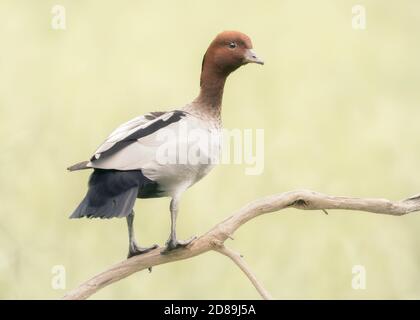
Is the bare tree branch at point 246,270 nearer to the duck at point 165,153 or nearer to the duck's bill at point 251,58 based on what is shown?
the duck at point 165,153

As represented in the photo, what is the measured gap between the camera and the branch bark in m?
2.43

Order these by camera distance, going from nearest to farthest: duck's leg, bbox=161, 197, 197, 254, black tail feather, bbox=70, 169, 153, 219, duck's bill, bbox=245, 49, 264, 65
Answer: black tail feather, bbox=70, 169, 153, 219 → duck's leg, bbox=161, 197, 197, 254 → duck's bill, bbox=245, 49, 264, 65

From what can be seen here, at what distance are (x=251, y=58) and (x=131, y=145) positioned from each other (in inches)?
21.1

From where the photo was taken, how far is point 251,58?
254 cm

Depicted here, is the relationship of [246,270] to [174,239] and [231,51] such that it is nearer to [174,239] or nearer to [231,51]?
[174,239]

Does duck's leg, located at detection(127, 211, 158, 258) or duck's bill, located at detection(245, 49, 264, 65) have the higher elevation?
duck's bill, located at detection(245, 49, 264, 65)

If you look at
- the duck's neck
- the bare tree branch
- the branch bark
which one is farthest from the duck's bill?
the bare tree branch

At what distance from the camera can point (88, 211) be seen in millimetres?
2213

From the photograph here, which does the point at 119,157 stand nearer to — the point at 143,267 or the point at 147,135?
the point at 147,135

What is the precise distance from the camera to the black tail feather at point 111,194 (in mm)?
2225

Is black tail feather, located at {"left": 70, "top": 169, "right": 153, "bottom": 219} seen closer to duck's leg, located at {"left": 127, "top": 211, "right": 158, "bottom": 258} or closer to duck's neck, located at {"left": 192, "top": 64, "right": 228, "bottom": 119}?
duck's leg, located at {"left": 127, "top": 211, "right": 158, "bottom": 258}

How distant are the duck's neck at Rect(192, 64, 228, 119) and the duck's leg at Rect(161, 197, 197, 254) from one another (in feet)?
1.24

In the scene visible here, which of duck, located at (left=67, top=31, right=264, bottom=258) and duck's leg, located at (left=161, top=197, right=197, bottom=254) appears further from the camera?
duck's leg, located at (left=161, top=197, right=197, bottom=254)

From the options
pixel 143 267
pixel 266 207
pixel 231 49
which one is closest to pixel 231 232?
pixel 266 207
